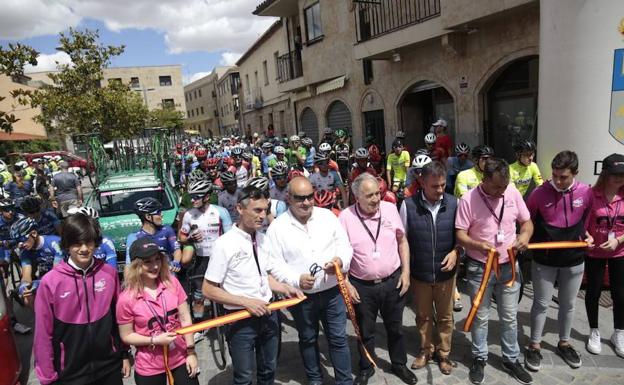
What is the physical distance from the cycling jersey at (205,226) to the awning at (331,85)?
1241cm

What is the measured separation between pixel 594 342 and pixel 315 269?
3233 mm

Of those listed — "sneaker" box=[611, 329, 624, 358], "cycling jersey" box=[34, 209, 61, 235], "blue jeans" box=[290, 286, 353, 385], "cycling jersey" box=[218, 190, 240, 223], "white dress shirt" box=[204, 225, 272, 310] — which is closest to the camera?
"white dress shirt" box=[204, 225, 272, 310]

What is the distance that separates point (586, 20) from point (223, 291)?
5413 mm

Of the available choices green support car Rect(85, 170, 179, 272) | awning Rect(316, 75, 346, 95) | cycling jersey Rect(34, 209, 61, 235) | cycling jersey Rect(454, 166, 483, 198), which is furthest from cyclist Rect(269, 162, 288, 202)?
awning Rect(316, 75, 346, 95)

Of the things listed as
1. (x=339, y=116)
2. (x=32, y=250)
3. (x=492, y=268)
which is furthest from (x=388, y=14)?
(x=32, y=250)

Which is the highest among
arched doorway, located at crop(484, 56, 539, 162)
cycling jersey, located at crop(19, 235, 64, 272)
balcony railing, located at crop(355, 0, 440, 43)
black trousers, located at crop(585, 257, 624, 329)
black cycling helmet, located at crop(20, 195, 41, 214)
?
balcony railing, located at crop(355, 0, 440, 43)

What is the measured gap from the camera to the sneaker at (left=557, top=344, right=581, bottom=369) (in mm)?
3959

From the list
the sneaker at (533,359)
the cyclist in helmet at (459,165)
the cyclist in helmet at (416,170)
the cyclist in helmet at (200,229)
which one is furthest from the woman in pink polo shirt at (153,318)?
the cyclist in helmet at (459,165)

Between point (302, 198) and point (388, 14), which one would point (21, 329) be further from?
point (388, 14)

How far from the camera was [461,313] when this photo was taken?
208 inches

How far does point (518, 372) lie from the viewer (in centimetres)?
383

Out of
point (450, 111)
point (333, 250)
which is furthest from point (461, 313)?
point (450, 111)

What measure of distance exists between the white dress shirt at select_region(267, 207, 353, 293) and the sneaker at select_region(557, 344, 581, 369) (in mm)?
2551

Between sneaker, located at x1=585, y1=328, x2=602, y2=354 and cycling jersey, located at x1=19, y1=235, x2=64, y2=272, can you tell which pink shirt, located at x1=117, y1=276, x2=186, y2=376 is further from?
sneaker, located at x1=585, y1=328, x2=602, y2=354
